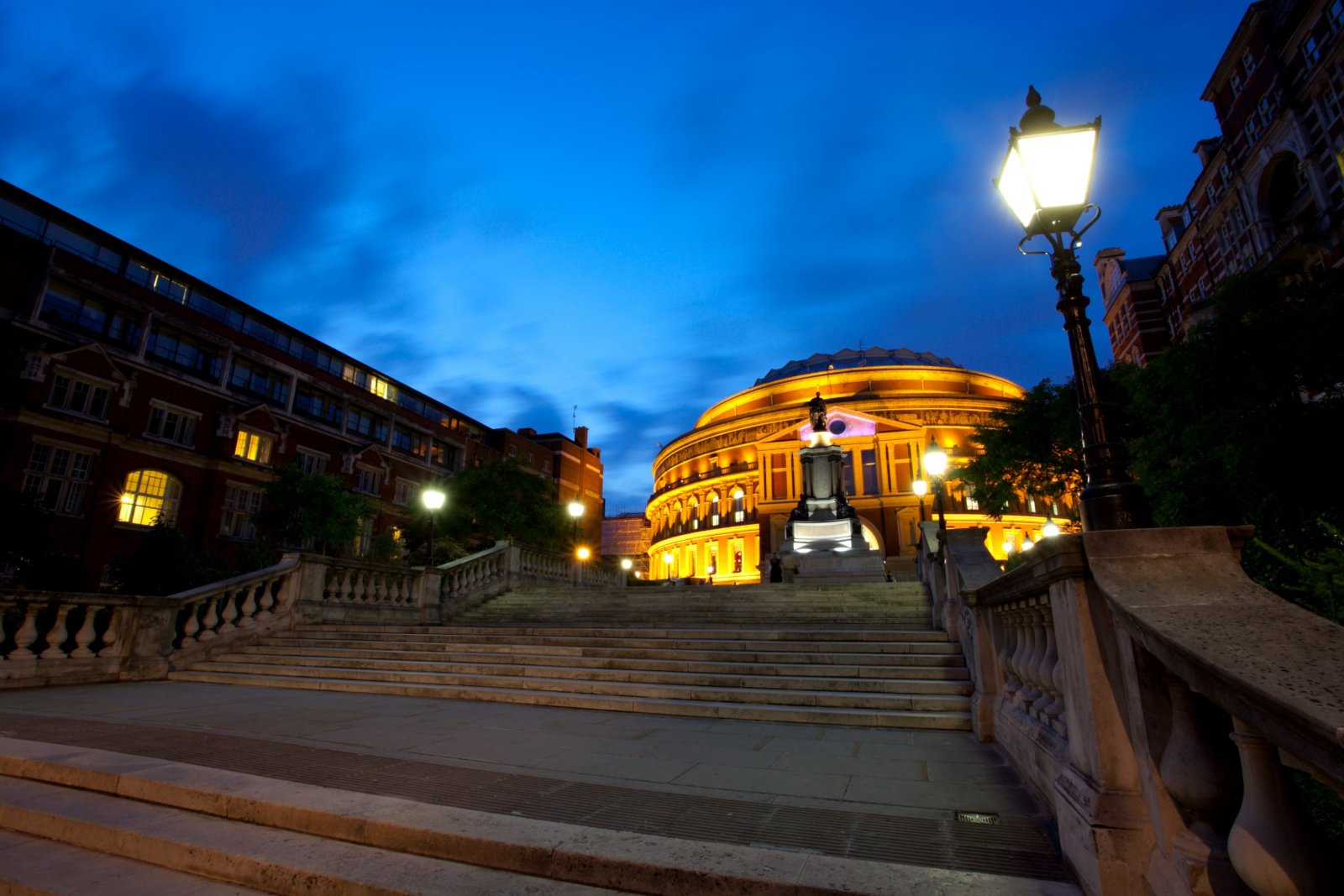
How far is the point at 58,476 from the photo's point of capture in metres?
30.8

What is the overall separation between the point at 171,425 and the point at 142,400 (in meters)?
2.27

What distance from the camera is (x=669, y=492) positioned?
78000 millimetres

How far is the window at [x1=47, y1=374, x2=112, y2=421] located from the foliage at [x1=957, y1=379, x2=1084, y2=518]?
47.8 m

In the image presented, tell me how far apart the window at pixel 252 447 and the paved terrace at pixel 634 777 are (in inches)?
1461

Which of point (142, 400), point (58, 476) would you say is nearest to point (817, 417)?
point (142, 400)

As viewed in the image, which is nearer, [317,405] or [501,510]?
[501,510]

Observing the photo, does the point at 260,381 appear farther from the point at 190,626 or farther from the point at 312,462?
the point at 190,626

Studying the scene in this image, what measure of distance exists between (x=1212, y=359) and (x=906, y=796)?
80.4 ft

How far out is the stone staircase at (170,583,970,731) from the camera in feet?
25.9

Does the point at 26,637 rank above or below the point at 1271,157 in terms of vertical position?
Result: below

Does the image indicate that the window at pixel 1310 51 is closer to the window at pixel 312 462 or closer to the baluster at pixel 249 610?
the baluster at pixel 249 610

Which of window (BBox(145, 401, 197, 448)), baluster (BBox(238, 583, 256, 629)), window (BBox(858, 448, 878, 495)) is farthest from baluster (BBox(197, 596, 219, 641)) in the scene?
window (BBox(858, 448, 878, 495))

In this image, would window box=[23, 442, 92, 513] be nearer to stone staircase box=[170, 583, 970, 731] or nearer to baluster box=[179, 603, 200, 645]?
baluster box=[179, 603, 200, 645]

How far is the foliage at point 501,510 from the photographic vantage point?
40.4 metres
